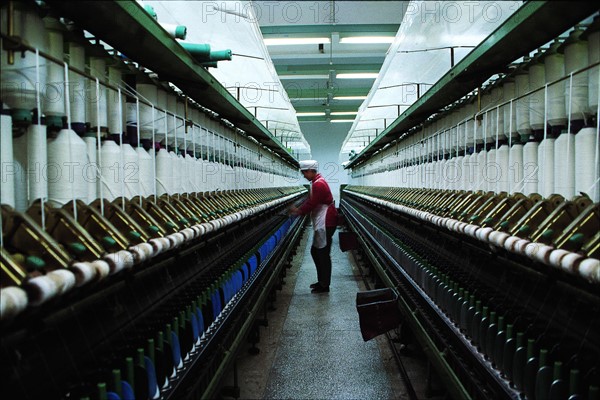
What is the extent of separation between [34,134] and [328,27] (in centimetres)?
649

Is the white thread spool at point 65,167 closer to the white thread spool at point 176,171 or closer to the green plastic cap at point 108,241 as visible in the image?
the green plastic cap at point 108,241

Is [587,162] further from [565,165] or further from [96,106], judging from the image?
[96,106]

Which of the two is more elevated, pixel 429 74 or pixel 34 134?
pixel 429 74

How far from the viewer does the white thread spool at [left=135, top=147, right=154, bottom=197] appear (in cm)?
226

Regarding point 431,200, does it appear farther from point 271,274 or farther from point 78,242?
point 78,242

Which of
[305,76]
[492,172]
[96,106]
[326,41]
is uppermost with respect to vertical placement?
[305,76]

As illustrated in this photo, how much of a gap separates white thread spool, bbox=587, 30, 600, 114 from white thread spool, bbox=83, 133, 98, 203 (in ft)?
6.29

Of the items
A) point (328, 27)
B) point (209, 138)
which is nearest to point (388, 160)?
point (328, 27)

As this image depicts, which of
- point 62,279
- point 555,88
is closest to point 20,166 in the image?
point 62,279

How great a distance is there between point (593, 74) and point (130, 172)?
1926 millimetres

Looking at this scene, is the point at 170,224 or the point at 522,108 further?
the point at 522,108

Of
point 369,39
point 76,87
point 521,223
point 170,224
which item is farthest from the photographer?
point 369,39

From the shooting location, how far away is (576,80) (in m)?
1.94

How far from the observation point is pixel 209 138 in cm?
382
